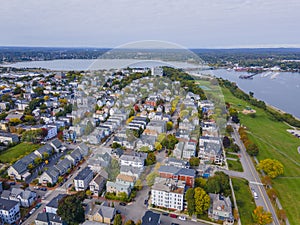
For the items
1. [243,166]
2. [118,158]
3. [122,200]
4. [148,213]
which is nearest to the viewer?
[148,213]

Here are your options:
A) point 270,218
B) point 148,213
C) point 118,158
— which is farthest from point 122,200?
point 270,218

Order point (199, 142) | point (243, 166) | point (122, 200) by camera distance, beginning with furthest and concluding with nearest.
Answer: point (199, 142)
point (243, 166)
point (122, 200)

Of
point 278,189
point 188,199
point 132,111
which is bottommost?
point 278,189

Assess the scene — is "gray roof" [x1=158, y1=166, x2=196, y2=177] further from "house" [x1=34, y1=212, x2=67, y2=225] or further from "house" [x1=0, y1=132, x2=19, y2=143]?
"house" [x1=0, y1=132, x2=19, y2=143]

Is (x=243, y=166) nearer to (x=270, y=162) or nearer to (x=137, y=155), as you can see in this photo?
(x=270, y=162)

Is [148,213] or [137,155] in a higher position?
Result: [137,155]

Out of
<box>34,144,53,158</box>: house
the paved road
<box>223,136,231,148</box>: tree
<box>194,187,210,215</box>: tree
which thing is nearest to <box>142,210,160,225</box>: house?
<box>194,187,210,215</box>: tree

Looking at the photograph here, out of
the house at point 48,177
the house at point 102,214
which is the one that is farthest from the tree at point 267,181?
the house at point 48,177

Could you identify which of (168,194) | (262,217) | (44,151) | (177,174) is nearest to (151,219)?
(168,194)
